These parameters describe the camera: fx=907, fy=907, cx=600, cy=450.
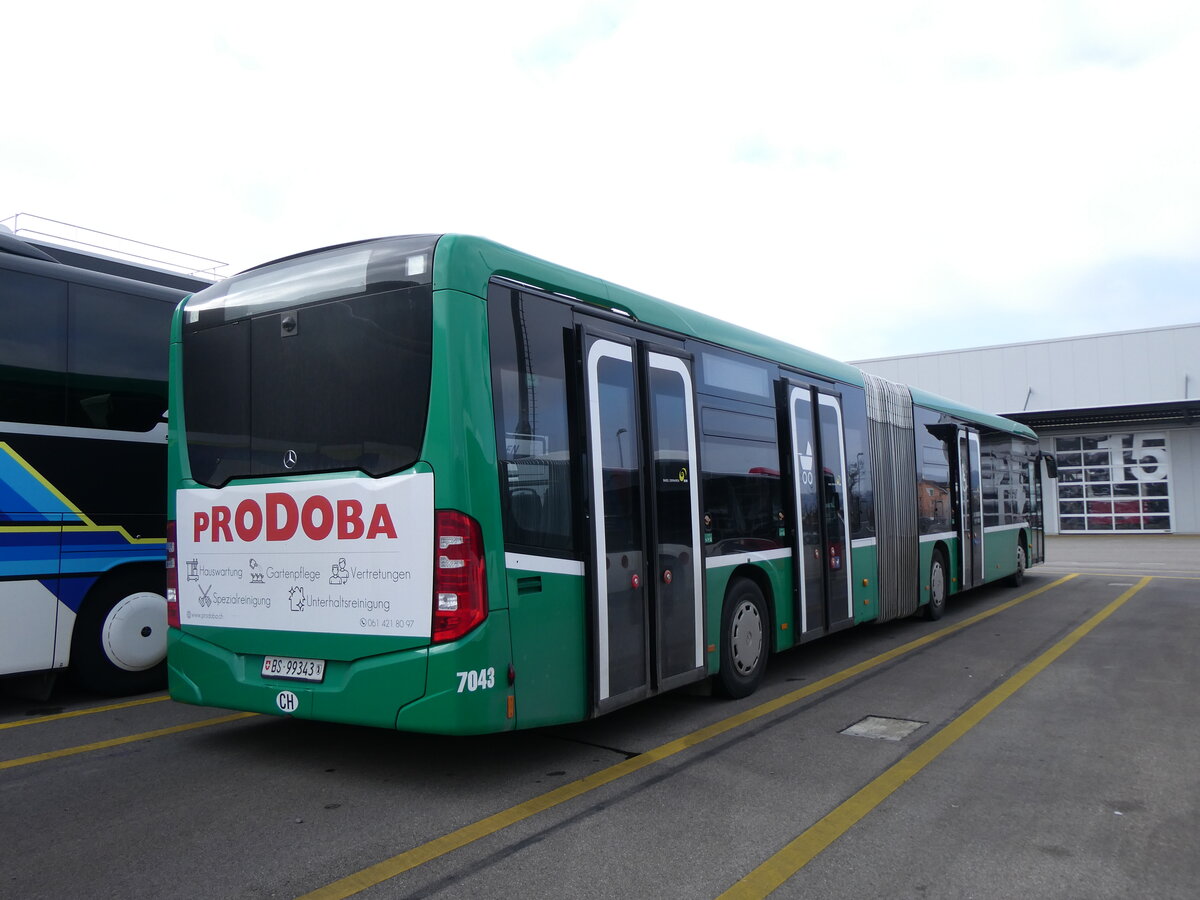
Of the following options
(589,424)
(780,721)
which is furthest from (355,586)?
(780,721)

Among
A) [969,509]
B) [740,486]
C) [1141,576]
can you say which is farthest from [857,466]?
[1141,576]

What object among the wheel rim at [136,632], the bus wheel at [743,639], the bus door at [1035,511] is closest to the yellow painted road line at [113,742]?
the wheel rim at [136,632]

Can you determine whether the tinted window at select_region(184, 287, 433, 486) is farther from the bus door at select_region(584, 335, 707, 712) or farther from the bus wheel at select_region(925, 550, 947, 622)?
the bus wheel at select_region(925, 550, 947, 622)

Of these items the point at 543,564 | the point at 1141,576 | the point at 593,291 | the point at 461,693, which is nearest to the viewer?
the point at 461,693

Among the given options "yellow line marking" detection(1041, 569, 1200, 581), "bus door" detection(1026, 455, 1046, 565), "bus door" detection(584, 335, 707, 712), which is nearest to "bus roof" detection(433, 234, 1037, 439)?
"bus door" detection(584, 335, 707, 712)

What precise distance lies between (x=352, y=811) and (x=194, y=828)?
739 mm

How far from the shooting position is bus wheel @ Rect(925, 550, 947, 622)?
12.2 m

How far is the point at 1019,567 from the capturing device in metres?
16.7

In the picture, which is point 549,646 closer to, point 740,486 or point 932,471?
point 740,486

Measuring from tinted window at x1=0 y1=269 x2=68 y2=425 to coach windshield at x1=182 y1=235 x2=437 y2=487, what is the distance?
1735mm

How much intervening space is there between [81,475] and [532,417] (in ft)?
13.7

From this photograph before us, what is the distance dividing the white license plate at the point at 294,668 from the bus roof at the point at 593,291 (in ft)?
7.32

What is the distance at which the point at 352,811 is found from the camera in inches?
182

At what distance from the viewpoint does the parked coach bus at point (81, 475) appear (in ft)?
22.0
